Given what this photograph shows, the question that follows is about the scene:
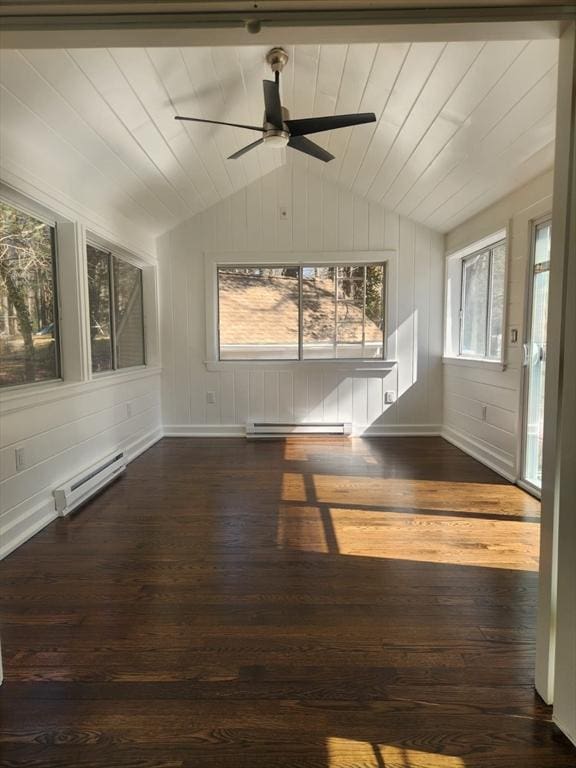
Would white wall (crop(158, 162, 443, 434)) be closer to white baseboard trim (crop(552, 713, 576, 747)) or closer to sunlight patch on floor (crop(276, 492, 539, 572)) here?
sunlight patch on floor (crop(276, 492, 539, 572))

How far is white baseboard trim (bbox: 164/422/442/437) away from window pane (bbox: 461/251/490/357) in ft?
3.30

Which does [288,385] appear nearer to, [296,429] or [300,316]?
[296,429]

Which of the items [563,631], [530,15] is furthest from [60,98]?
[563,631]

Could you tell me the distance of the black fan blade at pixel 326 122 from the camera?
2551 mm

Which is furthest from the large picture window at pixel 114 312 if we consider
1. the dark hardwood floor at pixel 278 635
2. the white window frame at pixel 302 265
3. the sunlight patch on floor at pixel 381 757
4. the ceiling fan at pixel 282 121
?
the sunlight patch on floor at pixel 381 757

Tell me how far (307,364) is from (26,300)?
2933mm

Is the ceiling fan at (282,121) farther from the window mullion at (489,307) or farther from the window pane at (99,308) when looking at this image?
the window mullion at (489,307)

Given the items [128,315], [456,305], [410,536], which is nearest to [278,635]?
[410,536]

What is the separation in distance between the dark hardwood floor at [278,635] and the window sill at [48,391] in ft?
2.62

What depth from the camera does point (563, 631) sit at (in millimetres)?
1279

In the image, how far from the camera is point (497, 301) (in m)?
3.93

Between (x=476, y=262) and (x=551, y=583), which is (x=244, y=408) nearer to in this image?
(x=476, y=262)

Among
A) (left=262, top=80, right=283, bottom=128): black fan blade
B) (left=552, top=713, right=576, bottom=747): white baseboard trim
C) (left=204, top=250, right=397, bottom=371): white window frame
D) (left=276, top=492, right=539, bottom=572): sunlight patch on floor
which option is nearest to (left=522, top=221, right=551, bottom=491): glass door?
(left=276, top=492, right=539, bottom=572): sunlight patch on floor

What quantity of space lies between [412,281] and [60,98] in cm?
373
